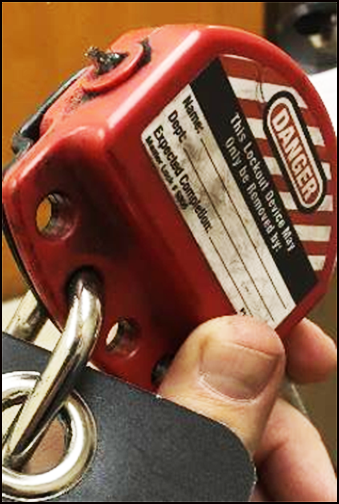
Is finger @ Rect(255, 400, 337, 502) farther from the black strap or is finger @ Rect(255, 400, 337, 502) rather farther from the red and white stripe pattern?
the black strap

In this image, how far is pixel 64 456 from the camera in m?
0.33

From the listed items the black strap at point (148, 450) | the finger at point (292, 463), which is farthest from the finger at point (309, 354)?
the black strap at point (148, 450)

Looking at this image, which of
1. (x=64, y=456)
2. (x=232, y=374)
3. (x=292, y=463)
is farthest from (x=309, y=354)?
(x=64, y=456)

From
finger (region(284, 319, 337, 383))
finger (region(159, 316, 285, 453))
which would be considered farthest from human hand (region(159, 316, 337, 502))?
finger (region(284, 319, 337, 383))

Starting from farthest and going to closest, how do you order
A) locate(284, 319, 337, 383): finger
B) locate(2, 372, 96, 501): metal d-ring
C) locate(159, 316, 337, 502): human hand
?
locate(284, 319, 337, 383): finger → locate(159, 316, 337, 502): human hand → locate(2, 372, 96, 501): metal d-ring

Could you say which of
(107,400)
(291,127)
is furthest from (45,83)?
(107,400)

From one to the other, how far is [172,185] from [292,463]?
302 mm

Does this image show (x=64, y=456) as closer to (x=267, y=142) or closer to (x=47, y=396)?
(x=47, y=396)

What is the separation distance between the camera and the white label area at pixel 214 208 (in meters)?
0.39

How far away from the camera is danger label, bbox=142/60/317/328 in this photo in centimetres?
39

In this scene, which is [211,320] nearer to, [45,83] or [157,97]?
[157,97]

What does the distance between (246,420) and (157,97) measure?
0.51ft

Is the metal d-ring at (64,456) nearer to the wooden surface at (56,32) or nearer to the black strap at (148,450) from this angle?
the black strap at (148,450)

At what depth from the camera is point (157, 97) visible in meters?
0.37
